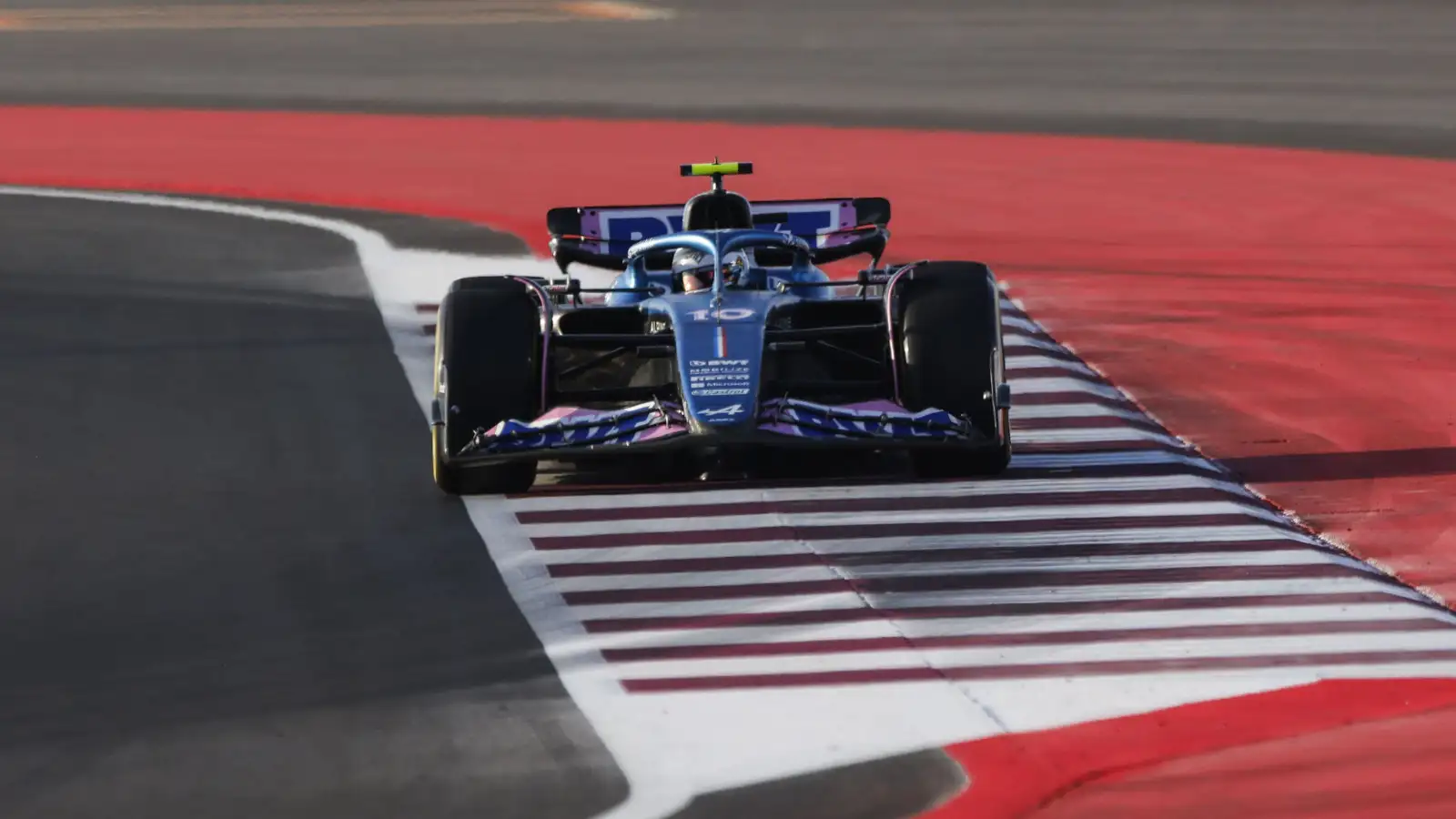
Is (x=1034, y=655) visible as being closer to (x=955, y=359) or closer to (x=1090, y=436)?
(x=955, y=359)

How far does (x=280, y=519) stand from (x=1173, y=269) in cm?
979

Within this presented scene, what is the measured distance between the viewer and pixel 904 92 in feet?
107

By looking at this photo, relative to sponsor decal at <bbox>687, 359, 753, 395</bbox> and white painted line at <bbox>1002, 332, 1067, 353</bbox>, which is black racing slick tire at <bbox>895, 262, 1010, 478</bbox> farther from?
white painted line at <bbox>1002, 332, 1067, 353</bbox>

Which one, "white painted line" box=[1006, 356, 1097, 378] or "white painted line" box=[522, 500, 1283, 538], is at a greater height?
"white painted line" box=[522, 500, 1283, 538]

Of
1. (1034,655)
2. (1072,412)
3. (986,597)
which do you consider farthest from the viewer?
(1072,412)

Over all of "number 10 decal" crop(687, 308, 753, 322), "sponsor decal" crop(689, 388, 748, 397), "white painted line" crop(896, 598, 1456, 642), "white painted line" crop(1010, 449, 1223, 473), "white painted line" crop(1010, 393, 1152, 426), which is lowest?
"white painted line" crop(1010, 393, 1152, 426)

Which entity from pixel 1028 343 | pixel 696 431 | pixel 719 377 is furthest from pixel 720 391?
pixel 1028 343

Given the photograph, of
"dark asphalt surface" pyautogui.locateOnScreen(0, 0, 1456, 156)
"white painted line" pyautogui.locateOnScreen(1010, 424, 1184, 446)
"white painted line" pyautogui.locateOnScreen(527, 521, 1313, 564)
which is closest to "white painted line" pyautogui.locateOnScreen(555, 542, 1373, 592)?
"white painted line" pyautogui.locateOnScreen(527, 521, 1313, 564)

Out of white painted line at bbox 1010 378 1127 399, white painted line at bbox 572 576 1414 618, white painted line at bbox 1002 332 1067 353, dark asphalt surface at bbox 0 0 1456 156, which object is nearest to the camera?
white painted line at bbox 572 576 1414 618

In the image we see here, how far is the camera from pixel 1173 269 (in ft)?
64.2

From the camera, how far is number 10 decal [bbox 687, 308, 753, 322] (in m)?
12.0

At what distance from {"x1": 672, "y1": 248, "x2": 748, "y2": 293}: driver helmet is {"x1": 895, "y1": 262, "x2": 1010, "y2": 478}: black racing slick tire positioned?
1200 mm

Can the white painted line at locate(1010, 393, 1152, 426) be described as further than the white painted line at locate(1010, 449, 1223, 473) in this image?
Yes

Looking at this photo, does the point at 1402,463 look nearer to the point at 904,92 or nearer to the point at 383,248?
the point at 383,248
